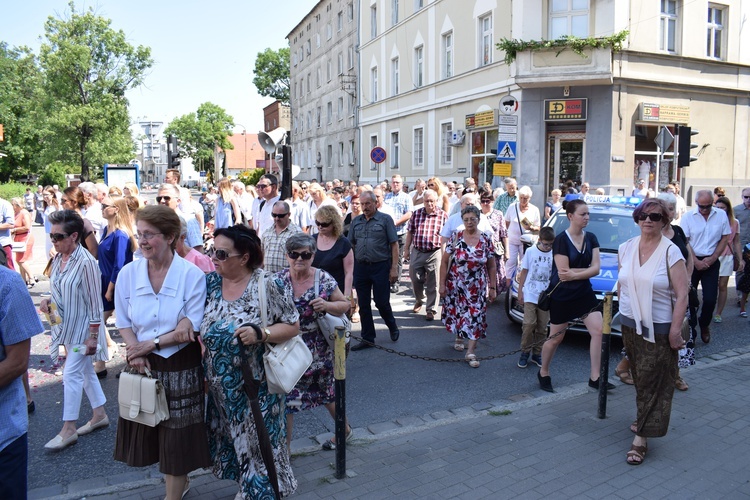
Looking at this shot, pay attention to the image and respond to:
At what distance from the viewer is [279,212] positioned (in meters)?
6.46

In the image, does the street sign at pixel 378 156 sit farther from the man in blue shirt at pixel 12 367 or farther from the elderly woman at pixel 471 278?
the man in blue shirt at pixel 12 367

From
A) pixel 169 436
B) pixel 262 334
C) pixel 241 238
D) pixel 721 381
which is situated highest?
pixel 241 238

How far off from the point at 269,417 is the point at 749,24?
2489 centimetres

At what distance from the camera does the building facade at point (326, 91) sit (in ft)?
130

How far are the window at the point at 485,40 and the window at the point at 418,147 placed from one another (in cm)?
595

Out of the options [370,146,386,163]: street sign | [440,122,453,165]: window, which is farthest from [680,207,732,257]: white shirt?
[440,122,453,165]: window

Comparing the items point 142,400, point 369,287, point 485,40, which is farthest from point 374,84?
Answer: point 142,400

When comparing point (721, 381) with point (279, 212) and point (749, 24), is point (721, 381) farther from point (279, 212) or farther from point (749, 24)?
point (749, 24)

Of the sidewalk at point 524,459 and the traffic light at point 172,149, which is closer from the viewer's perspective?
the sidewalk at point 524,459

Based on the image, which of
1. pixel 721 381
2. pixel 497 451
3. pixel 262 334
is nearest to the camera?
pixel 262 334

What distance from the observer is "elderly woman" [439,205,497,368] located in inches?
277

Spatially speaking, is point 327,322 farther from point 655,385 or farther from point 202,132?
point 202,132

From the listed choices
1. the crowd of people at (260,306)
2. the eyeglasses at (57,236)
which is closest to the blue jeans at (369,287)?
the crowd of people at (260,306)

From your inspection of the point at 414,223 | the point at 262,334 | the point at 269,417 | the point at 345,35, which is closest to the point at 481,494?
the point at 269,417
